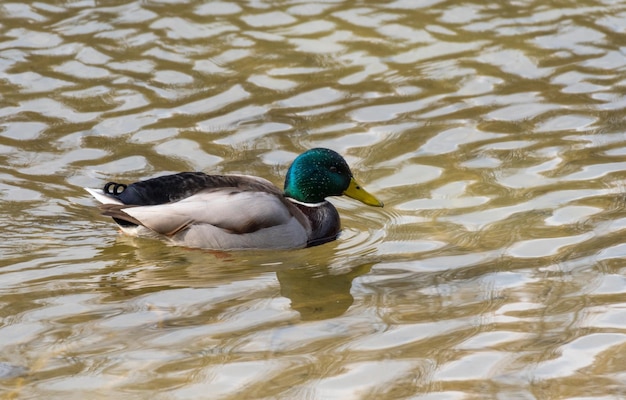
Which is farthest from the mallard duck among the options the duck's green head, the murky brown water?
the duck's green head

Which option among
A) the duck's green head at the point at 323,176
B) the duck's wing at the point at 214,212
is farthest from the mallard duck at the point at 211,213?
the duck's green head at the point at 323,176

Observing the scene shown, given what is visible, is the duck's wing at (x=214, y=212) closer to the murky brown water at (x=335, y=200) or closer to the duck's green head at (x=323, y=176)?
the murky brown water at (x=335, y=200)

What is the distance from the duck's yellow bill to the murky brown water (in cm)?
16

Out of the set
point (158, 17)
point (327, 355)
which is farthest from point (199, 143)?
point (327, 355)

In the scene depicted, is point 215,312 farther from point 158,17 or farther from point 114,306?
point 158,17

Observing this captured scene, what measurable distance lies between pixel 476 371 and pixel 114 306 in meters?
2.02

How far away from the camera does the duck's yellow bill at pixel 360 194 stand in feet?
27.1

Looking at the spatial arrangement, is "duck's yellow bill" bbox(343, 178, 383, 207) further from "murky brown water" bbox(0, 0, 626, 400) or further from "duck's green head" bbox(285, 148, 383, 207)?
"murky brown water" bbox(0, 0, 626, 400)

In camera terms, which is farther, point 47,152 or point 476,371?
point 47,152

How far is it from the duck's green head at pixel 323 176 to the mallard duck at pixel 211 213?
0.28 m

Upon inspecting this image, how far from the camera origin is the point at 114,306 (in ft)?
21.7

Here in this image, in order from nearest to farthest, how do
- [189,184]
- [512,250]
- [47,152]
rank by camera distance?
[512,250], [189,184], [47,152]

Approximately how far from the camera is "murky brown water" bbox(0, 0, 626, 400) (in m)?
5.80

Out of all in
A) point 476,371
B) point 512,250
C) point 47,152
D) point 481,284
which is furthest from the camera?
point 47,152
